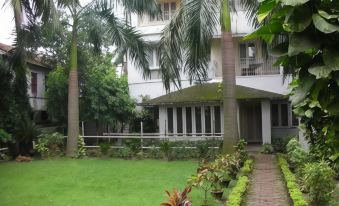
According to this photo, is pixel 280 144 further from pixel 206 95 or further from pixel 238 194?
pixel 238 194

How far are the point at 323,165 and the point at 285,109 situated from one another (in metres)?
14.8

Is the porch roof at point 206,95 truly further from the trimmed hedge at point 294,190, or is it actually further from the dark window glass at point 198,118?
the trimmed hedge at point 294,190

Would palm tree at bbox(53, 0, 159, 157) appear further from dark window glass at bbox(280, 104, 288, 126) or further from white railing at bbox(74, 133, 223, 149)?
dark window glass at bbox(280, 104, 288, 126)

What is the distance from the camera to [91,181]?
13.0 meters

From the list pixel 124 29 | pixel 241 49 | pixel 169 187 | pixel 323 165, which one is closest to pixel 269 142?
pixel 241 49

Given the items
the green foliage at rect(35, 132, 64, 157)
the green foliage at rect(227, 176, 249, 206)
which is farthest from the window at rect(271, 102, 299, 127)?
the green foliage at rect(227, 176, 249, 206)

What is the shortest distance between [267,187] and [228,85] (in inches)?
210

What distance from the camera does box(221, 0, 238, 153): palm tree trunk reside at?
621 inches

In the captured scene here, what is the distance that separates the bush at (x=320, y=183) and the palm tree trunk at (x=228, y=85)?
272 inches

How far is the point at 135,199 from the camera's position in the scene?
33.2 ft

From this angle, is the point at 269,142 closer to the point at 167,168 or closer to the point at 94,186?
the point at 167,168

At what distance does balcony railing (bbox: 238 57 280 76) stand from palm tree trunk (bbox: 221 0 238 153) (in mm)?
7179

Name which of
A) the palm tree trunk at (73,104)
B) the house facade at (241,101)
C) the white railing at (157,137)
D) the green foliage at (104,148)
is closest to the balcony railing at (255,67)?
the house facade at (241,101)

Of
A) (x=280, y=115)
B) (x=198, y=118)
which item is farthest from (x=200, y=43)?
(x=280, y=115)
